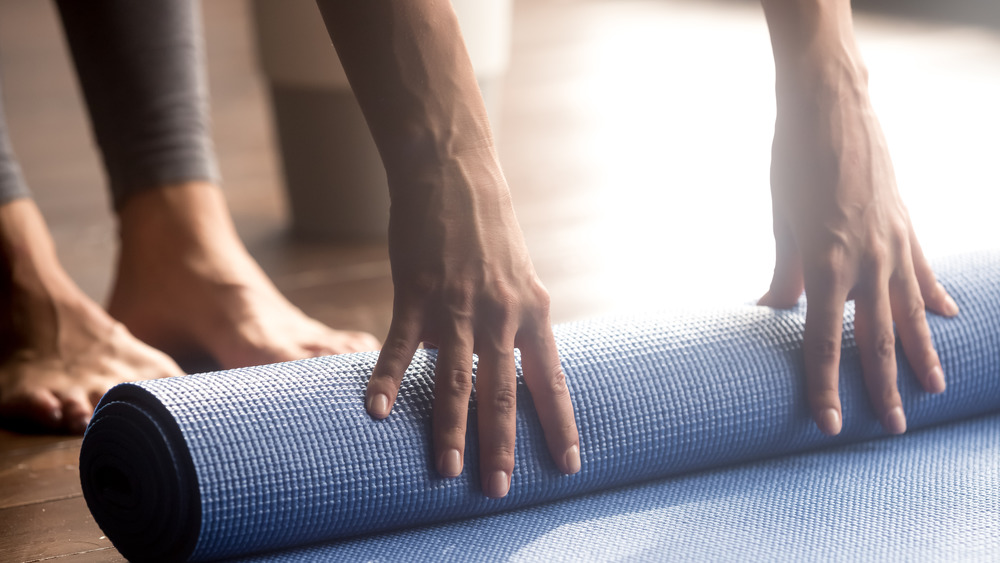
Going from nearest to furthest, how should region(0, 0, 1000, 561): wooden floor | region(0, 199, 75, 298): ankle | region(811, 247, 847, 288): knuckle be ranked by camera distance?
1. region(811, 247, 847, 288): knuckle
2. region(0, 199, 75, 298): ankle
3. region(0, 0, 1000, 561): wooden floor

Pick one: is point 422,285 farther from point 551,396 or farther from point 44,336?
point 44,336

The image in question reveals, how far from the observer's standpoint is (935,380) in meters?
0.96

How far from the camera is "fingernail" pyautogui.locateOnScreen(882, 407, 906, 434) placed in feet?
3.08

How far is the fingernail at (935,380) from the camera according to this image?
0.96 metres

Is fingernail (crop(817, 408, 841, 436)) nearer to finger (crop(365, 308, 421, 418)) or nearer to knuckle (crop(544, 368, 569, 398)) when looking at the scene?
knuckle (crop(544, 368, 569, 398))

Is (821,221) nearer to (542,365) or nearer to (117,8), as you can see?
(542,365)

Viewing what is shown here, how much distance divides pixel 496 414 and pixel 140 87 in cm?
77

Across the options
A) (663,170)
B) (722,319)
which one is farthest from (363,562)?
(663,170)

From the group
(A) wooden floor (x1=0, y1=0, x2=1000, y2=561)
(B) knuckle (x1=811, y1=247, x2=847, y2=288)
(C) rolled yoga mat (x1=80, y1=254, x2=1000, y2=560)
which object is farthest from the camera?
(A) wooden floor (x1=0, y1=0, x2=1000, y2=561)

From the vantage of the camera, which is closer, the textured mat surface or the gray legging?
the textured mat surface

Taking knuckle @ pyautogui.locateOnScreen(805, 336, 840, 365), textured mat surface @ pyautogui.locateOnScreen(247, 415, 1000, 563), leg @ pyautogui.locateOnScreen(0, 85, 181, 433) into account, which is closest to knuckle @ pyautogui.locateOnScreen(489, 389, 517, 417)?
textured mat surface @ pyautogui.locateOnScreen(247, 415, 1000, 563)

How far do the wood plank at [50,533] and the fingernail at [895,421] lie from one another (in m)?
0.68

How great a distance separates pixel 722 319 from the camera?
0.96m

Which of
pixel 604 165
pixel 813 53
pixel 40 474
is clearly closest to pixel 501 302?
pixel 813 53
